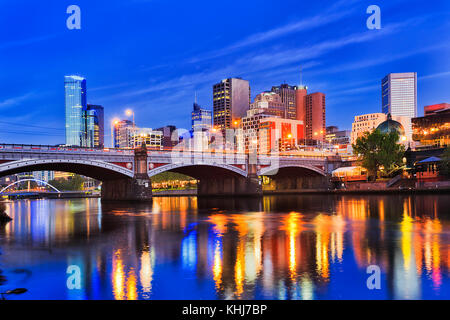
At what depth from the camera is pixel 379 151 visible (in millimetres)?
82688

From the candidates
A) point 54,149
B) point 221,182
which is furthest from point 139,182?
point 221,182

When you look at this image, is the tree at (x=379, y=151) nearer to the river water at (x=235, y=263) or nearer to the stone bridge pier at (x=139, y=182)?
the stone bridge pier at (x=139, y=182)

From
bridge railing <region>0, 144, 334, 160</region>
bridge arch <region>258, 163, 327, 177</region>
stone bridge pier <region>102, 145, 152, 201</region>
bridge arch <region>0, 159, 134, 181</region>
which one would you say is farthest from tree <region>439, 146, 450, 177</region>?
bridge arch <region>0, 159, 134, 181</region>

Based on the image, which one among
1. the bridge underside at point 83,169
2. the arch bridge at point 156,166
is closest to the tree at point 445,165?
the arch bridge at point 156,166

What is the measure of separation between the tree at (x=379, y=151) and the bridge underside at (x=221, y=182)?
75.6ft

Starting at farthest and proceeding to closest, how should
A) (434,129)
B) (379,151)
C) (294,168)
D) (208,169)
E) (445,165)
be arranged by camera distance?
(434,129) → (294,168) → (208,169) → (379,151) → (445,165)

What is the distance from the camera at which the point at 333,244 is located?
19406 millimetres

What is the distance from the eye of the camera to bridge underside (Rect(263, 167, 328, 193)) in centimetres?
9719

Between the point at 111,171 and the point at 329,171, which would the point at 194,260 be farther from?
the point at 329,171

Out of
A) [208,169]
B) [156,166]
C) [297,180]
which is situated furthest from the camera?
[297,180]

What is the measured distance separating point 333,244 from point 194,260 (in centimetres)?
701

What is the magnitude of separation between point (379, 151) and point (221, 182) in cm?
3313

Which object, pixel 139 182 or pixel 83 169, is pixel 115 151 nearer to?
pixel 139 182
